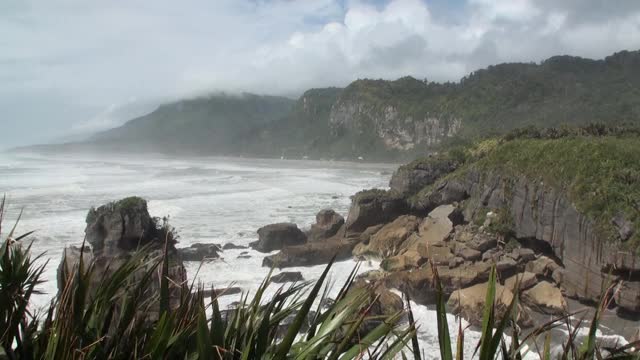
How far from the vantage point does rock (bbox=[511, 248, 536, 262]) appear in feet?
59.2

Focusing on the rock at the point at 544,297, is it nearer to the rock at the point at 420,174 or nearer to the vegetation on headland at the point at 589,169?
the vegetation on headland at the point at 589,169

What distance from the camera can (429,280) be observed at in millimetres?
16078

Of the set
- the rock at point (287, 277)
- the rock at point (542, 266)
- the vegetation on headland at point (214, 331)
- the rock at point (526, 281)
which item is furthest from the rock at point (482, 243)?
the vegetation on headland at point (214, 331)

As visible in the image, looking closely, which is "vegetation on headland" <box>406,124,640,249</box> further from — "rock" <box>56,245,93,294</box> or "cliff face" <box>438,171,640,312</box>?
"rock" <box>56,245,93,294</box>

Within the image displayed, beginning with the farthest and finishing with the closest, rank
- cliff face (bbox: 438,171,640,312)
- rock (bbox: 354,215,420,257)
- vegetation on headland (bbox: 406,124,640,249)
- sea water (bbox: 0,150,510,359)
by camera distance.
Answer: rock (bbox: 354,215,420,257) → sea water (bbox: 0,150,510,359) → vegetation on headland (bbox: 406,124,640,249) → cliff face (bbox: 438,171,640,312)

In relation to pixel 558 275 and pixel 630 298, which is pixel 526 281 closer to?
pixel 558 275

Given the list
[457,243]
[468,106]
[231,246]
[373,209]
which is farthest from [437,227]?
[468,106]

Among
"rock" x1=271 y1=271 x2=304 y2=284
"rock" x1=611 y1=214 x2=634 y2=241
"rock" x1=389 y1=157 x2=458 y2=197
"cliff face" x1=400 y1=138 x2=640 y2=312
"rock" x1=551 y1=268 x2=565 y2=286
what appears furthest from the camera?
"rock" x1=389 y1=157 x2=458 y2=197

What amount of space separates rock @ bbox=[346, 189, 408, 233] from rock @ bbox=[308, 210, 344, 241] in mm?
714

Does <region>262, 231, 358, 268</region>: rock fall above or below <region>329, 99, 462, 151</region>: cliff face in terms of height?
below

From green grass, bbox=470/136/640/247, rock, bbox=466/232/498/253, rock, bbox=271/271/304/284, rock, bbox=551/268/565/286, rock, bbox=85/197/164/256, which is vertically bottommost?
rock, bbox=271/271/304/284

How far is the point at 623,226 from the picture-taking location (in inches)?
600

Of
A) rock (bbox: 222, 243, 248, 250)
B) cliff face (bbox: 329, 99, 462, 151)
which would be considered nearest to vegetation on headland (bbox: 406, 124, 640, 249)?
rock (bbox: 222, 243, 248, 250)

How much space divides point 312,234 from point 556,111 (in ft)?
246
